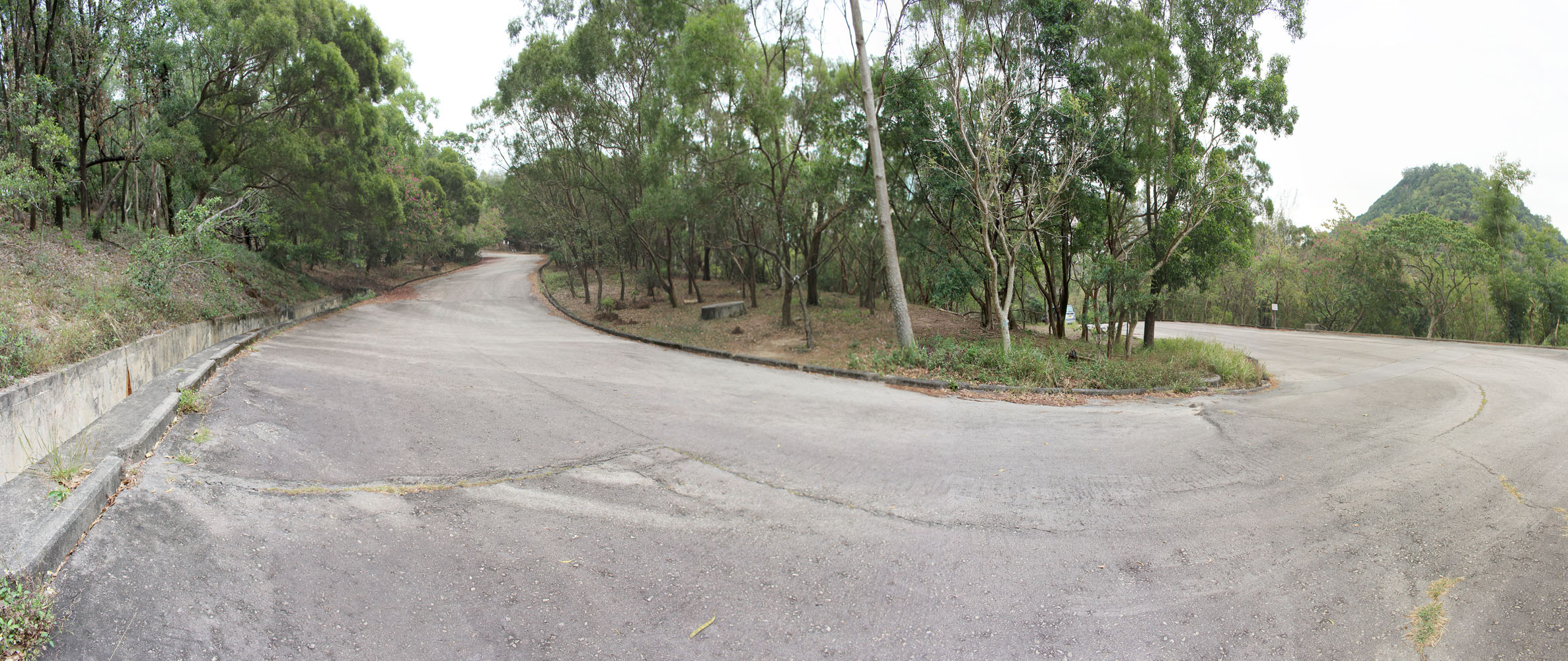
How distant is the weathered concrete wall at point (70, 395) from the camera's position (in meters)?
4.52

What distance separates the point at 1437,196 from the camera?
43.3 meters

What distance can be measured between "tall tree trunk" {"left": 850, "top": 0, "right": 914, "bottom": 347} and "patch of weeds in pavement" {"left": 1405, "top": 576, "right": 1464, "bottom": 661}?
28.7 ft

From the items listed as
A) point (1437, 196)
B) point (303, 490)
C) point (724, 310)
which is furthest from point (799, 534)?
point (1437, 196)

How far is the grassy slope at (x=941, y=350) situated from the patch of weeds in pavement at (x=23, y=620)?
393 inches

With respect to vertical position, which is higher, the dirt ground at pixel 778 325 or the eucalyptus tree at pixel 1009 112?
the eucalyptus tree at pixel 1009 112

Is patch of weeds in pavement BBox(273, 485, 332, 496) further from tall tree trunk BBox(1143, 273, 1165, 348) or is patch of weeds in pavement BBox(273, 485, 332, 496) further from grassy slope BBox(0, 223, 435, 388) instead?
tall tree trunk BBox(1143, 273, 1165, 348)

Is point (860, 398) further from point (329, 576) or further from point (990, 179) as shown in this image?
point (329, 576)

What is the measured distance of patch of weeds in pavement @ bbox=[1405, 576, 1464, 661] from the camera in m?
3.13

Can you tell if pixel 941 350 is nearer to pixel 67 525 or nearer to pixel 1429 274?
pixel 67 525

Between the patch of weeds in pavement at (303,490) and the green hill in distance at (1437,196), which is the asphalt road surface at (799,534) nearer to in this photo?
the patch of weeds in pavement at (303,490)

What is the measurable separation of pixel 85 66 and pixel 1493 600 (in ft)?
64.5

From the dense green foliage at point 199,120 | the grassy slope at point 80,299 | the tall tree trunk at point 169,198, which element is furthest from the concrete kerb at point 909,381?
the tall tree trunk at point 169,198

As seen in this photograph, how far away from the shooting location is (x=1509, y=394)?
34.4 feet

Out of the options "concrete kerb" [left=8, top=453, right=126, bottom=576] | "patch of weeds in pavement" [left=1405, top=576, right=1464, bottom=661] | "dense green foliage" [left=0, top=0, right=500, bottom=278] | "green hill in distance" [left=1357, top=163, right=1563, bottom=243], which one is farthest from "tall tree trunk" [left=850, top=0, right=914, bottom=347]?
"green hill in distance" [left=1357, top=163, right=1563, bottom=243]
